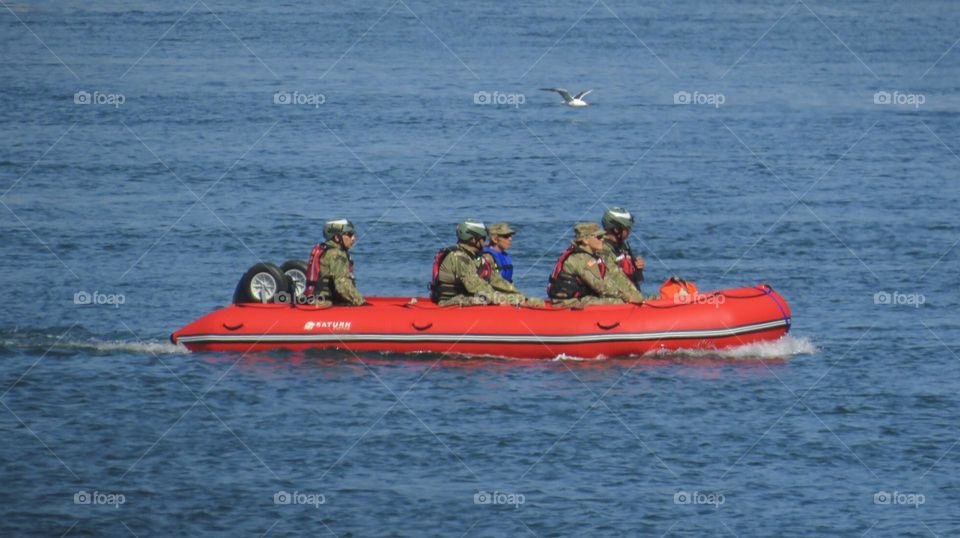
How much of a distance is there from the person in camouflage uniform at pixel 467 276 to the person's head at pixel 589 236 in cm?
95

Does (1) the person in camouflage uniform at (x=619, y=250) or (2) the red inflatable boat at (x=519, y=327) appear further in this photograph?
(1) the person in camouflage uniform at (x=619, y=250)

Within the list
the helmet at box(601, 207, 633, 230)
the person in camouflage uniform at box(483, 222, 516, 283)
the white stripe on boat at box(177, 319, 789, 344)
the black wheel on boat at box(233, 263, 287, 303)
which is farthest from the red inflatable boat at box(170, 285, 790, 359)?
the helmet at box(601, 207, 633, 230)

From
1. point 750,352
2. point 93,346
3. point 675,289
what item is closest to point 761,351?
point 750,352

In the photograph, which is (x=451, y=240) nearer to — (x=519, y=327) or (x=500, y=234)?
(x=500, y=234)

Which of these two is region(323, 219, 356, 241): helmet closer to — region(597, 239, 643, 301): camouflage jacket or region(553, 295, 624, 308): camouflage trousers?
region(553, 295, 624, 308): camouflage trousers

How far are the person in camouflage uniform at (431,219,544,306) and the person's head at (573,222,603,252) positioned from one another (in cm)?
95

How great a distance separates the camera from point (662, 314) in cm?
2292

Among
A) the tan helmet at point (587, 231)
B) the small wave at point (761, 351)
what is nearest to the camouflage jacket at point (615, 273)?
the tan helmet at point (587, 231)

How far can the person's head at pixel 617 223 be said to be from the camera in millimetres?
23625

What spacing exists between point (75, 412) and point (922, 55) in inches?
1975

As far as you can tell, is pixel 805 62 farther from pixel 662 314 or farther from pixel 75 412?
pixel 75 412

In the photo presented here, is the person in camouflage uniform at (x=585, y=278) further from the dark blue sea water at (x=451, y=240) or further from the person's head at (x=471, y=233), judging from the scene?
the person's head at (x=471, y=233)

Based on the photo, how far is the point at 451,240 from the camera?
32531 mm

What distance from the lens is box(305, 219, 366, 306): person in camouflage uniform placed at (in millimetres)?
23094
